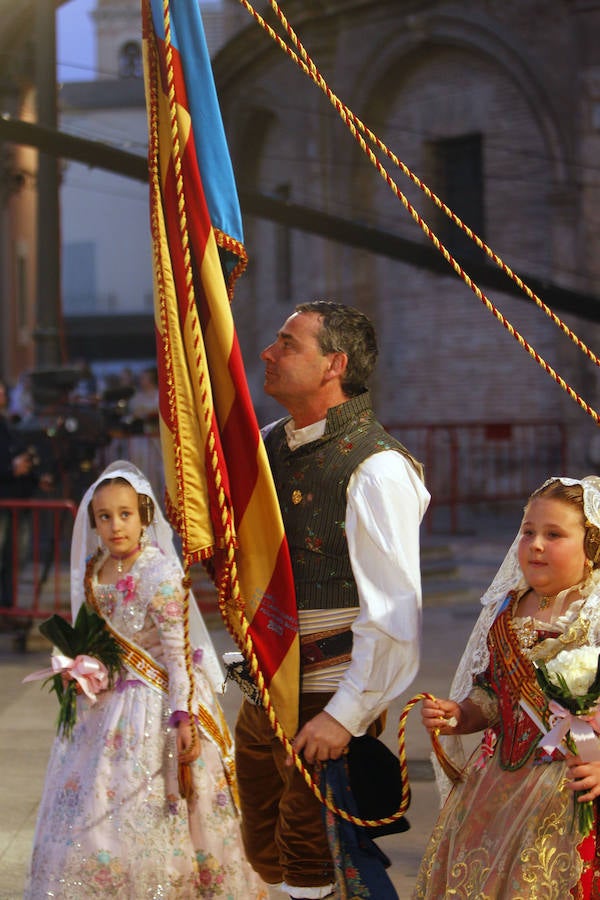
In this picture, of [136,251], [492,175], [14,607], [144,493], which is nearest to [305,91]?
[492,175]

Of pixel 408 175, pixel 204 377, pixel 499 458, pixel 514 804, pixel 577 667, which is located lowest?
pixel 499 458

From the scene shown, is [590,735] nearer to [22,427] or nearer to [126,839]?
[126,839]

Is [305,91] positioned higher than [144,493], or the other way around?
[305,91]

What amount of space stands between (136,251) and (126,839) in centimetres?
4523

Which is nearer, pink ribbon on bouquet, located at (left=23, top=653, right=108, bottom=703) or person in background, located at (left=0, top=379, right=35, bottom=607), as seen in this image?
pink ribbon on bouquet, located at (left=23, top=653, right=108, bottom=703)

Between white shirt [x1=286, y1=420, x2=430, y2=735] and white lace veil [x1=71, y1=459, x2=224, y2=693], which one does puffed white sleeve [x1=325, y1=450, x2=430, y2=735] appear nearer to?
white shirt [x1=286, y1=420, x2=430, y2=735]

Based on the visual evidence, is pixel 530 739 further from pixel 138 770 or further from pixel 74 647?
pixel 74 647

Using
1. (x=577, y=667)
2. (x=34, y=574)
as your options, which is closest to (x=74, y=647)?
(x=577, y=667)

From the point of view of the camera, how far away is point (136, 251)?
48.3 metres

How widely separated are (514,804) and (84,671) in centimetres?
168

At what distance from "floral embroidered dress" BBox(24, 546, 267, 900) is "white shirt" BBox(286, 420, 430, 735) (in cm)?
108

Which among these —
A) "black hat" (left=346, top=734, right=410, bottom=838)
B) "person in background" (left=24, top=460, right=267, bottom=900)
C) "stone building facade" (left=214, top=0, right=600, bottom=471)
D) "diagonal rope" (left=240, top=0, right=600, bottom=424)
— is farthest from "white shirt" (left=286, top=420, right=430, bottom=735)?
"stone building facade" (left=214, top=0, right=600, bottom=471)

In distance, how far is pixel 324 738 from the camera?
3.15 m

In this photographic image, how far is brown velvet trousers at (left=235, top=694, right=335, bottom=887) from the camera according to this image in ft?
10.8
